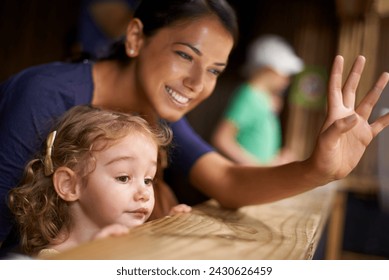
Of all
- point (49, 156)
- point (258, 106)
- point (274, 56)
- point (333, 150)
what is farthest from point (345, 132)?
point (274, 56)

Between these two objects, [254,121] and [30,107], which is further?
[254,121]

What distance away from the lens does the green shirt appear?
0.78 metres

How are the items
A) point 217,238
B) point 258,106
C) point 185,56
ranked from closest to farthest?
point 217,238, point 185,56, point 258,106

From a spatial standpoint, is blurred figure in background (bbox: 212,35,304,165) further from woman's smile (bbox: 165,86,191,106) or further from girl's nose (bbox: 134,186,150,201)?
girl's nose (bbox: 134,186,150,201)

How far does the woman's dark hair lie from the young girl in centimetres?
10

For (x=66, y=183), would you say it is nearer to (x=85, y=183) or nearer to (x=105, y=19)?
(x=85, y=183)

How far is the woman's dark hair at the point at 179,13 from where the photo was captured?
44cm

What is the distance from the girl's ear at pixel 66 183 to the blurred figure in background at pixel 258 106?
0.39 metres

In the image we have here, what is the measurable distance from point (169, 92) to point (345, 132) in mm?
172

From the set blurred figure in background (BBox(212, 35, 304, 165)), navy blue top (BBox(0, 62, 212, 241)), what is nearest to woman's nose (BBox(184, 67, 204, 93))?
navy blue top (BBox(0, 62, 212, 241))

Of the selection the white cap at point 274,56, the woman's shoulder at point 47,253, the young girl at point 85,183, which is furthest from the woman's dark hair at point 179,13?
the white cap at point 274,56

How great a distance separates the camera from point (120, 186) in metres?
0.37

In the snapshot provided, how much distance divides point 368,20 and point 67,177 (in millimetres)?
556

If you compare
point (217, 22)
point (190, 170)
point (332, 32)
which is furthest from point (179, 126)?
point (332, 32)
